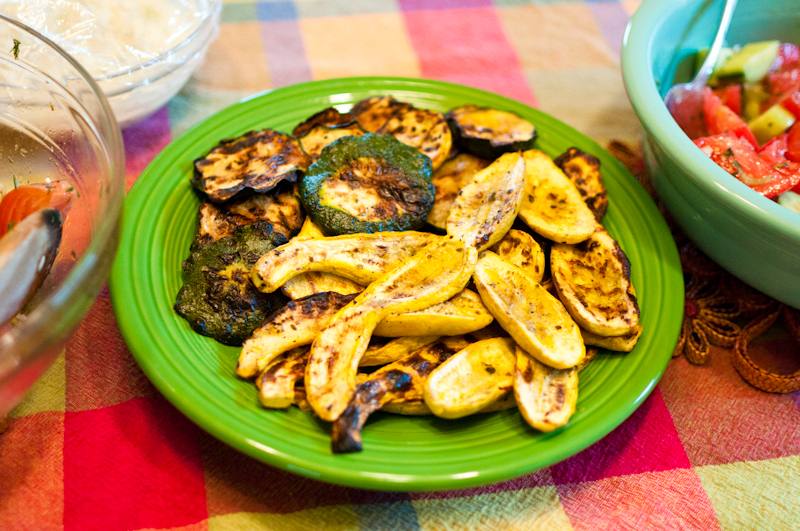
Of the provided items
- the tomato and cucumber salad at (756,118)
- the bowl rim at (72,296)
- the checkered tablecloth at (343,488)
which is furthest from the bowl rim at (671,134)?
the bowl rim at (72,296)

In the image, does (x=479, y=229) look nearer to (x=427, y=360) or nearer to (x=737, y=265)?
(x=427, y=360)

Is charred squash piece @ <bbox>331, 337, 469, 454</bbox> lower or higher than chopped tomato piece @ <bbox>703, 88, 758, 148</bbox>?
lower

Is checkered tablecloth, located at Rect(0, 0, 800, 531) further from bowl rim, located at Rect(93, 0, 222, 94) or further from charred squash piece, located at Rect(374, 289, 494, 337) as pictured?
bowl rim, located at Rect(93, 0, 222, 94)

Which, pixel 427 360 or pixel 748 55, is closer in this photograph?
pixel 427 360

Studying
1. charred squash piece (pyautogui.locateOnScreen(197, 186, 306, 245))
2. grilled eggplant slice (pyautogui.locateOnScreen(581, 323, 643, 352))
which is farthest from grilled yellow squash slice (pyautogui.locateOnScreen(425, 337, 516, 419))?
charred squash piece (pyautogui.locateOnScreen(197, 186, 306, 245))

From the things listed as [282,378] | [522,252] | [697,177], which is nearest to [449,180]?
[522,252]

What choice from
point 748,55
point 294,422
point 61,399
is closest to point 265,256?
point 294,422
